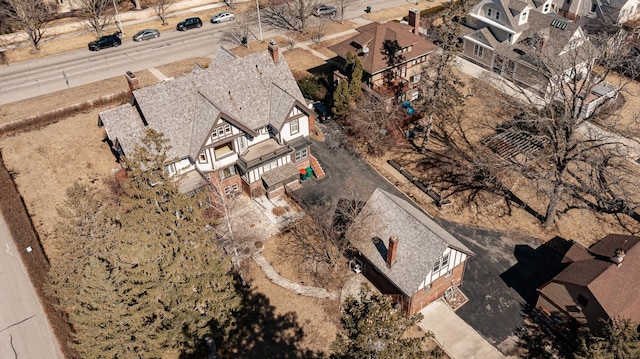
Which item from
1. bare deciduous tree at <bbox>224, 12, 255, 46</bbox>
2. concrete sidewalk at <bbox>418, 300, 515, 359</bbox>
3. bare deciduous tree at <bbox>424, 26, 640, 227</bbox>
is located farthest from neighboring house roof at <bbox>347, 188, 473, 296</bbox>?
bare deciduous tree at <bbox>224, 12, 255, 46</bbox>

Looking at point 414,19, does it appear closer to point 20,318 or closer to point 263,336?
point 263,336

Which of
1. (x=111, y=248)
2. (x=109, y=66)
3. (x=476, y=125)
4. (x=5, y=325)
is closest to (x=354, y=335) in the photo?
(x=111, y=248)

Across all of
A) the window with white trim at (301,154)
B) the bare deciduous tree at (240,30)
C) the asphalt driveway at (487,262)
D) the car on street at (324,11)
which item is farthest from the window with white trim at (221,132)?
the car on street at (324,11)

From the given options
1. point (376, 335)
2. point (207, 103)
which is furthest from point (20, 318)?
point (376, 335)

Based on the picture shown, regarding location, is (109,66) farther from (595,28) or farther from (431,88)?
(595,28)

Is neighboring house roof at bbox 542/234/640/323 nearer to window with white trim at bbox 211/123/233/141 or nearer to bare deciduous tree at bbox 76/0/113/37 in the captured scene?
window with white trim at bbox 211/123/233/141

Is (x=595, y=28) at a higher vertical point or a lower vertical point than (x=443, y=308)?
higher
